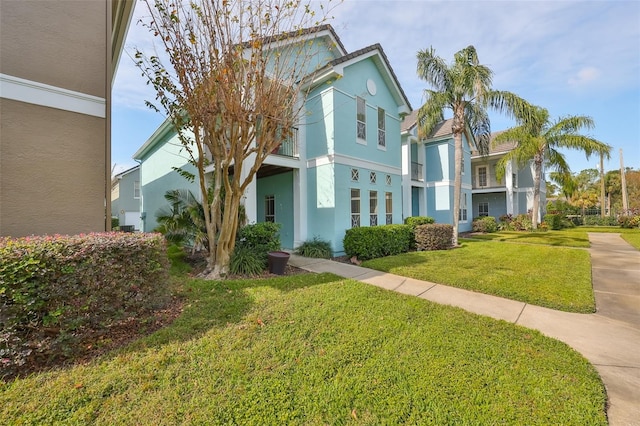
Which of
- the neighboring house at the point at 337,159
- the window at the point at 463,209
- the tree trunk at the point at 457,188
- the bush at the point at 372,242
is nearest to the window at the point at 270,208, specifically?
the neighboring house at the point at 337,159

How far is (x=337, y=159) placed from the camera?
10.6 metres

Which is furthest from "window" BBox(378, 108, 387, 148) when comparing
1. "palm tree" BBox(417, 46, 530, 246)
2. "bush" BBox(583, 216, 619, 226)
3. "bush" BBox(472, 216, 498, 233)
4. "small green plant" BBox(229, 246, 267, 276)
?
"bush" BBox(583, 216, 619, 226)

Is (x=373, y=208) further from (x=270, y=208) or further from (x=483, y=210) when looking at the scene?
(x=483, y=210)

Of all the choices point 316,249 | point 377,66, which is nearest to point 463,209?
point 377,66

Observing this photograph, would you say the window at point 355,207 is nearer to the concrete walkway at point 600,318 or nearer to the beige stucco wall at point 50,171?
Result: the concrete walkway at point 600,318

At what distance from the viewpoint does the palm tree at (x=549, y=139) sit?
16.9 metres

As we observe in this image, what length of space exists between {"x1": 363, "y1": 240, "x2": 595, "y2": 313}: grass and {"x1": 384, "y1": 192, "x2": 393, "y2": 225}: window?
297cm

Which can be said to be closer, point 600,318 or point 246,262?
point 600,318

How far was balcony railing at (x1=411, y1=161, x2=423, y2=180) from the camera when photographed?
18.8 meters

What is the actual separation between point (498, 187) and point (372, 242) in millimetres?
20219

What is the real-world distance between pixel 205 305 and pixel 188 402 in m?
2.44

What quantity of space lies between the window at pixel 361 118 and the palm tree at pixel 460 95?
10.8 ft

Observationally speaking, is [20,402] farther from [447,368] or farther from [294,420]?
[447,368]

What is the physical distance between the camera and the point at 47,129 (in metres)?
5.40
